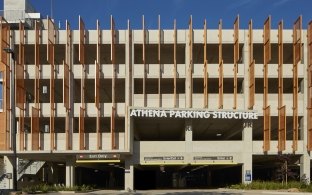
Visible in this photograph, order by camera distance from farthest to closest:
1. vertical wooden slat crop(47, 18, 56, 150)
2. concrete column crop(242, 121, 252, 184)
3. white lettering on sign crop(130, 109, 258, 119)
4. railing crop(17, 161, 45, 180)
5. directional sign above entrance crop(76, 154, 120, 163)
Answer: railing crop(17, 161, 45, 180) → vertical wooden slat crop(47, 18, 56, 150) → concrete column crop(242, 121, 252, 184) → directional sign above entrance crop(76, 154, 120, 163) → white lettering on sign crop(130, 109, 258, 119)

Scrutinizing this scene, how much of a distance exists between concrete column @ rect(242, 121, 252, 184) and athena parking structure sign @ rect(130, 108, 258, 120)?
1.21 m

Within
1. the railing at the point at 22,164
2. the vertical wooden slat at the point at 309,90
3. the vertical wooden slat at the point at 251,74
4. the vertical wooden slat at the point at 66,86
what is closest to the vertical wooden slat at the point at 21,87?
the vertical wooden slat at the point at 66,86

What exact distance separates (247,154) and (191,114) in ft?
22.4

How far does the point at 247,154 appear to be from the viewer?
40719 mm

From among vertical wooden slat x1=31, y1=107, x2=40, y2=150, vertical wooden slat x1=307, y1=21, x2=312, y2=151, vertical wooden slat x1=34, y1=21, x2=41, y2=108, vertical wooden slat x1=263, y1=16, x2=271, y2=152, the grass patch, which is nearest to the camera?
the grass patch

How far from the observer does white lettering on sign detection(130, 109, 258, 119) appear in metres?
39.7

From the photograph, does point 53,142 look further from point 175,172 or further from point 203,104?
point 175,172

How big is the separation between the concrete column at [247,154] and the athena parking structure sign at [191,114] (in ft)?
3.98

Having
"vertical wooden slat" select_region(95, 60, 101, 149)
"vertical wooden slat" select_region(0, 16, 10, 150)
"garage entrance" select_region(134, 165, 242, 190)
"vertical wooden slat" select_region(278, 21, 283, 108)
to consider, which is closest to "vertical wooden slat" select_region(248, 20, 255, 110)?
"vertical wooden slat" select_region(278, 21, 283, 108)

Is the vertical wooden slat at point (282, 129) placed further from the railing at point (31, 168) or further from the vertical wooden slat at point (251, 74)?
the railing at point (31, 168)

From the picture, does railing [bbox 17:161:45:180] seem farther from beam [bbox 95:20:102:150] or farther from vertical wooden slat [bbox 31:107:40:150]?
beam [bbox 95:20:102:150]

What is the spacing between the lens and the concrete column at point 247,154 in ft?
132

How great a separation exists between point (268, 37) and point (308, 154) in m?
12.4

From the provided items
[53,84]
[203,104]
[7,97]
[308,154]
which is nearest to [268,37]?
[203,104]
